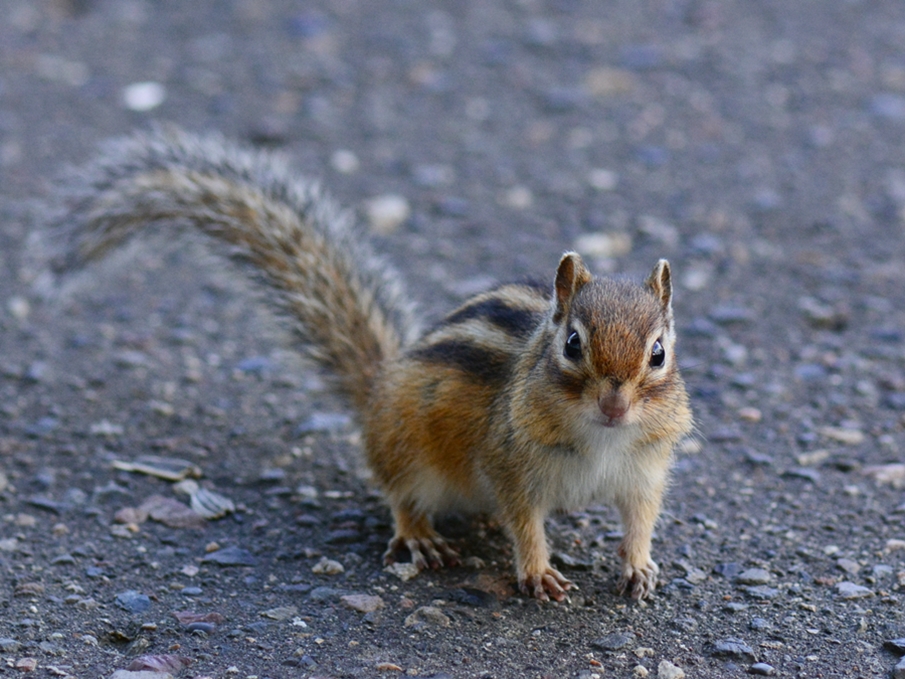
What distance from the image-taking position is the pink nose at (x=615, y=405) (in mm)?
2639

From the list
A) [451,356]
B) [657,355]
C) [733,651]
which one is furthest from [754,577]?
[451,356]

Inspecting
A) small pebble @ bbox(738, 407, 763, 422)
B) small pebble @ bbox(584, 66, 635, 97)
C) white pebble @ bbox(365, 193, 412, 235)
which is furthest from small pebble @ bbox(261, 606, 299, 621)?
small pebble @ bbox(584, 66, 635, 97)

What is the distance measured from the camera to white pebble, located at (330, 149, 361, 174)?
6.08m

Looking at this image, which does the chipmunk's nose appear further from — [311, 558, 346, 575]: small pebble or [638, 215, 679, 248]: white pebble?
[638, 215, 679, 248]: white pebble

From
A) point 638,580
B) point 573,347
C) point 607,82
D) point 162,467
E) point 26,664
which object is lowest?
point 26,664

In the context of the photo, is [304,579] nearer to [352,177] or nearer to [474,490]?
[474,490]

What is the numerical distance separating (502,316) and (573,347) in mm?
480

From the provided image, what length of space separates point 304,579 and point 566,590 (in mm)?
725

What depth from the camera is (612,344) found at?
268cm

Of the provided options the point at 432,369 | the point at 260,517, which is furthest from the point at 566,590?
the point at 260,517

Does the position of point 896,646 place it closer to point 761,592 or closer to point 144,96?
point 761,592

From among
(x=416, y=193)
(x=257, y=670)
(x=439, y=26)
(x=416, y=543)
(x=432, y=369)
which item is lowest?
(x=257, y=670)

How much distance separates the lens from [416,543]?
3307 mm

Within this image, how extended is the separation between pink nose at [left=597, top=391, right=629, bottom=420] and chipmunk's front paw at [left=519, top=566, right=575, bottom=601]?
635 millimetres
